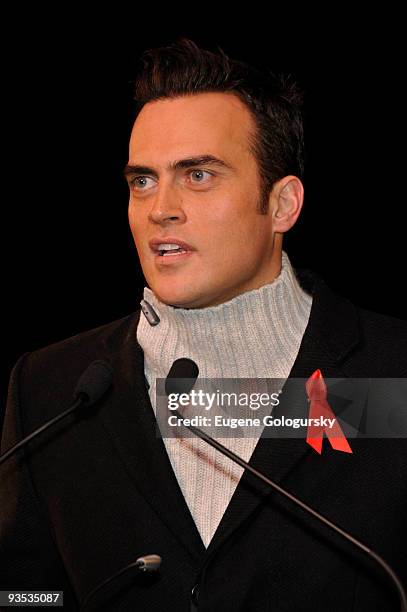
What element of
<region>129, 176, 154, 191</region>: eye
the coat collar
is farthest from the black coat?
<region>129, 176, 154, 191</region>: eye

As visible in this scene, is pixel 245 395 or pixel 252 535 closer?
pixel 252 535

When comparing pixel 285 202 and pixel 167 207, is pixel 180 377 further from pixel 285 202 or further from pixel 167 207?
pixel 285 202

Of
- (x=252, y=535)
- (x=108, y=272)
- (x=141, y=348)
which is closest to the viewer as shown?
(x=252, y=535)

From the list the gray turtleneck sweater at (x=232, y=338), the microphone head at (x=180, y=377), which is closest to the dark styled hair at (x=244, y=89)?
the gray turtleneck sweater at (x=232, y=338)

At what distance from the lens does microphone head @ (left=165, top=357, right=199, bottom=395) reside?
6.79 feet

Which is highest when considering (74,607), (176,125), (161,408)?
(176,125)

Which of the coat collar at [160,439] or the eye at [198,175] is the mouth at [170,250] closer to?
the eye at [198,175]

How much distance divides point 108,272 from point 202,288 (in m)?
0.97

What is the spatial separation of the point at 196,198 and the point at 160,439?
0.66m

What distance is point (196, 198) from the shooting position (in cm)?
266

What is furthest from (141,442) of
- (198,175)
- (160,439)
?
(198,175)

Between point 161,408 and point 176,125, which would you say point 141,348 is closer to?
point 161,408

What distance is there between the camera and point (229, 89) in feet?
9.20

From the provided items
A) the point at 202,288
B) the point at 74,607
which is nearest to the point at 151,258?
the point at 202,288
